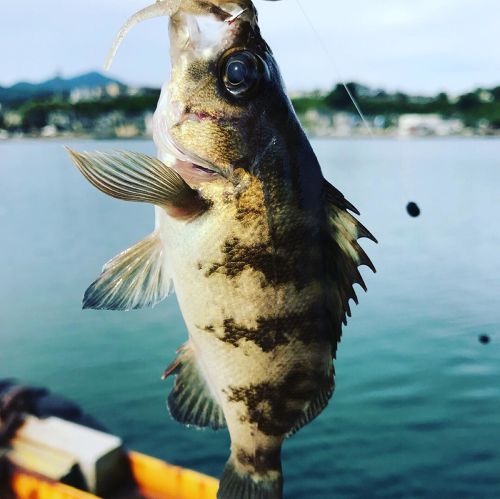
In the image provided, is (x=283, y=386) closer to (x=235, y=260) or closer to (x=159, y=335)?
(x=235, y=260)

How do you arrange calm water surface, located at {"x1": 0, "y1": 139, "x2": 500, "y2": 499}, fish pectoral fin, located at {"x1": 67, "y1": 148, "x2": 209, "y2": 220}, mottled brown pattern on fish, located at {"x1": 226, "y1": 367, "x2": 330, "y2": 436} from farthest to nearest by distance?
1. calm water surface, located at {"x1": 0, "y1": 139, "x2": 500, "y2": 499}
2. mottled brown pattern on fish, located at {"x1": 226, "y1": 367, "x2": 330, "y2": 436}
3. fish pectoral fin, located at {"x1": 67, "y1": 148, "x2": 209, "y2": 220}

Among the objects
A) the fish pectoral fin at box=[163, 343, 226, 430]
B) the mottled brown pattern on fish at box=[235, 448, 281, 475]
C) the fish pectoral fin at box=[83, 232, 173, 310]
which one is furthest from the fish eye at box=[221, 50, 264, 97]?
the mottled brown pattern on fish at box=[235, 448, 281, 475]

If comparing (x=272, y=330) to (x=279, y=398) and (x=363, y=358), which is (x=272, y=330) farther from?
(x=363, y=358)

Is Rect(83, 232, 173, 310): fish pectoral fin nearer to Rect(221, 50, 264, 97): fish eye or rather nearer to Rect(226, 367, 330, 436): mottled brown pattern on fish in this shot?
Rect(226, 367, 330, 436): mottled brown pattern on fish

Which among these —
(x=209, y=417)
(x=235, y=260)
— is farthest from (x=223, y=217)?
(x=209, y=417)

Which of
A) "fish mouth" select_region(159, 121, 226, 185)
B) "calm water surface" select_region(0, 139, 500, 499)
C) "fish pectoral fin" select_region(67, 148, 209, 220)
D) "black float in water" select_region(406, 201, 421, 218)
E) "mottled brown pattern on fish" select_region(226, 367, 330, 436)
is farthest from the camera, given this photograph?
"calm water surface" select_region(0, 139, 500, 499)

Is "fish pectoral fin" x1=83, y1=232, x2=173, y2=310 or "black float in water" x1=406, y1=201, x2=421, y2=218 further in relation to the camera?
"black float in water" x1=406, y1=201, x2=421, y2=218
